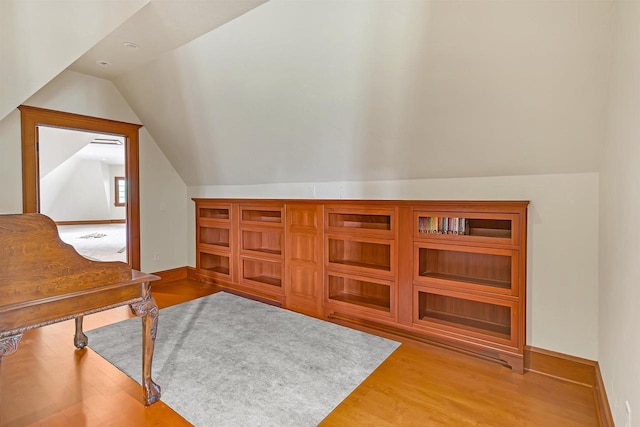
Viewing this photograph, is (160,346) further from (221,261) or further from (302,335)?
(221,261)

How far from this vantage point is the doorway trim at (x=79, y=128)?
3.63 metres

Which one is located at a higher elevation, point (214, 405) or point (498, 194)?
point (498, 194)

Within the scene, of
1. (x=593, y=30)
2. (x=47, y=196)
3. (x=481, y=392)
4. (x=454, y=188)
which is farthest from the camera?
(x=47, y=196)

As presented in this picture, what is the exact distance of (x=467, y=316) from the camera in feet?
9.91

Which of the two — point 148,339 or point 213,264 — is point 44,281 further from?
point 213,264

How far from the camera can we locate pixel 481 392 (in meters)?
2.24

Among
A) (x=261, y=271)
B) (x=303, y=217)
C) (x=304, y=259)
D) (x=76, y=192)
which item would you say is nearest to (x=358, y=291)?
(x=304, y=259)

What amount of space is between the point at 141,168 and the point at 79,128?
0.85 m

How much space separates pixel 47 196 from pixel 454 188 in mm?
12646

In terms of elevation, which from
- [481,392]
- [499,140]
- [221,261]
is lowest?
[481,392]

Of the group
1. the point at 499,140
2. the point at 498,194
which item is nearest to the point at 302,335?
the point at 498,194

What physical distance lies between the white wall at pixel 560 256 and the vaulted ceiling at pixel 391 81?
0.13 meters

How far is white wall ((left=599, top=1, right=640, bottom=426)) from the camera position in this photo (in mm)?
1351

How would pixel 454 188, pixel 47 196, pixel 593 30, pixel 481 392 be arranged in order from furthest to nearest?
pixel 47 196 < pixel 454 188 < pixel 481 392 < pixel 593 30
